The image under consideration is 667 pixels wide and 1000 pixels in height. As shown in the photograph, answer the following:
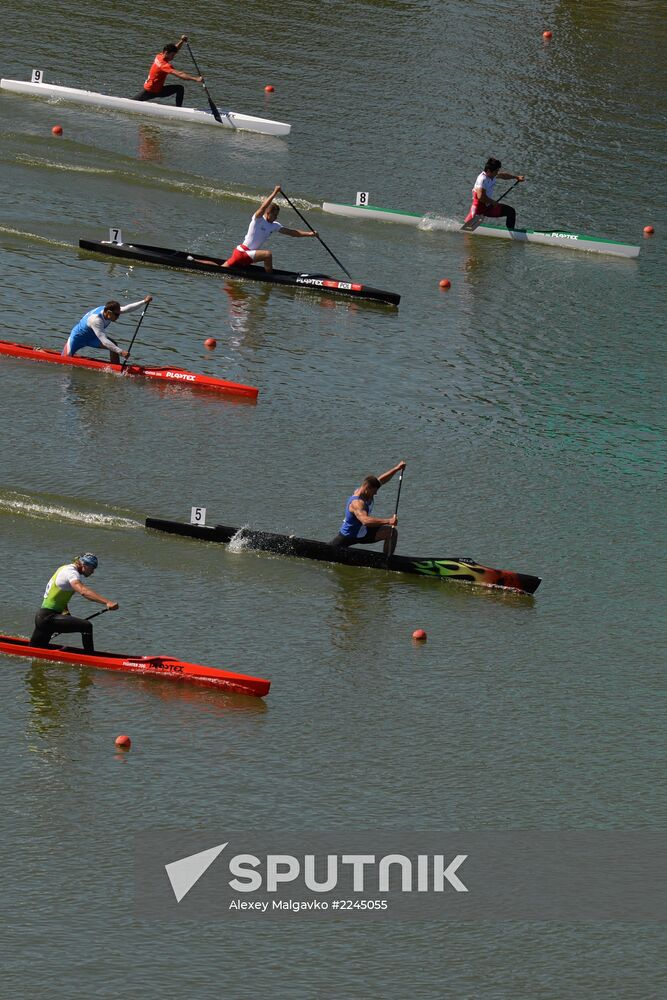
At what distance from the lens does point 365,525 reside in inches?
760

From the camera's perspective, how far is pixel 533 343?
89.0 feet

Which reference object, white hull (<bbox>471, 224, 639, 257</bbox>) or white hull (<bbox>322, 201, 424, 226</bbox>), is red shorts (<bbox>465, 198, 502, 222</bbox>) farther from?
white hull (<bbox>322, 201, 424, 226</bbox>)

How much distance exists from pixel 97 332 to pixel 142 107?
13531 mm

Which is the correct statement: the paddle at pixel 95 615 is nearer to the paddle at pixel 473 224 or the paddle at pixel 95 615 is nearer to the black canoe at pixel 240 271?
the black canoe at pixel 240 271

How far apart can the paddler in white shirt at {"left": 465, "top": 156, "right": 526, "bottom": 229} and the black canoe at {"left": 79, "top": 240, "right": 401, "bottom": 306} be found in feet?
14.3

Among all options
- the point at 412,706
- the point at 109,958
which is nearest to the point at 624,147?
the point at 412,706

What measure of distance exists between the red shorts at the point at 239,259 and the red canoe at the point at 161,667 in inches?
520

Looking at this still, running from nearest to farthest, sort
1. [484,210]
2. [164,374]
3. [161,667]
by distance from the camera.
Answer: [161,667]
[164,374]
[484,210]

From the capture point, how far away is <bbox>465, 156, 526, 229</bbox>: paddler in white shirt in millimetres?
31094

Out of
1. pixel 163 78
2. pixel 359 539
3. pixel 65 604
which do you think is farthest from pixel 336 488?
pixel 163 78

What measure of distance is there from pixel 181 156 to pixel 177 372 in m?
11.1

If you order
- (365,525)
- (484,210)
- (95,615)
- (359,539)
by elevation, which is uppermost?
(484,210)

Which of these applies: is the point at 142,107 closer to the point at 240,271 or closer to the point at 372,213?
the point at 372,213

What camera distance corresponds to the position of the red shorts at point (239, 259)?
28109 mm
